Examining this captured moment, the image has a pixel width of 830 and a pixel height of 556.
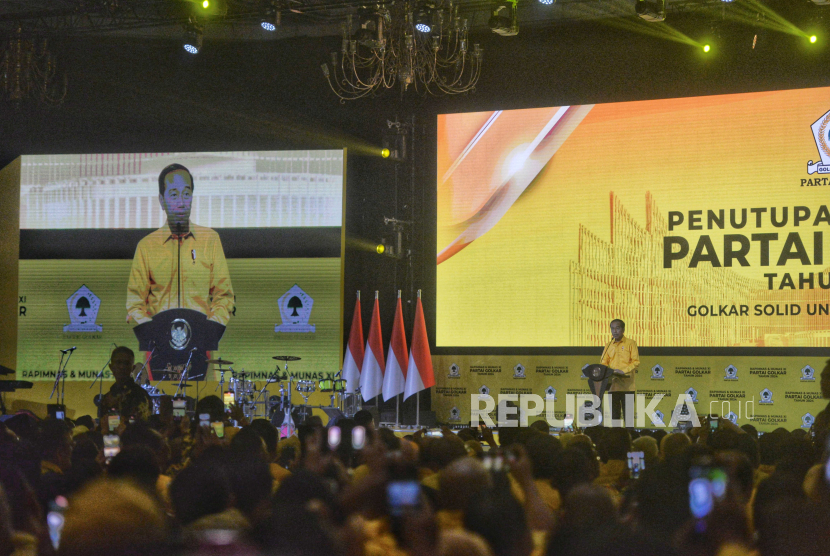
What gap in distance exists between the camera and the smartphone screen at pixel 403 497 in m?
2.30

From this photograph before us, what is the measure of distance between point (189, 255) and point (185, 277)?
321 millimetres

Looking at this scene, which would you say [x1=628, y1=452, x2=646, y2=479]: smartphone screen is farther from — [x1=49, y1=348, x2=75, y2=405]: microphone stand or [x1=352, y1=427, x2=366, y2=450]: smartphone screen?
[x1=49, y1=348, x2=75, y2=405]: microphone stand

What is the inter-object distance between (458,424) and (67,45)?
311 inches

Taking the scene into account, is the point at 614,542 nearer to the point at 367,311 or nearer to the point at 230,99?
the point at 367,311

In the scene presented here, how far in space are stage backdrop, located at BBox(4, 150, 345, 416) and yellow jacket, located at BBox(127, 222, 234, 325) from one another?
11 centimetres

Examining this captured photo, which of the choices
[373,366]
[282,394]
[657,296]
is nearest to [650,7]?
[657,296]

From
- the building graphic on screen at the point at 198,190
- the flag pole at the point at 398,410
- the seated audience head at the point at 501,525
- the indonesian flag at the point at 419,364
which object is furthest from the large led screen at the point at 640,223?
the seated audience head at the point at 501,525

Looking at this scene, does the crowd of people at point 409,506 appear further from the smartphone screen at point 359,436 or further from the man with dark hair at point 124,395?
the man with dark hair at point 124,395

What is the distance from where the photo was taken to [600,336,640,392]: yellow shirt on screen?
8977 mm

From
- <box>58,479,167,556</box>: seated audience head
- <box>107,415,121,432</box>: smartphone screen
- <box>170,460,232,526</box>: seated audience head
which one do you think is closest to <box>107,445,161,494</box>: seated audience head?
<box>170,460,232,526</box>: seated audience head

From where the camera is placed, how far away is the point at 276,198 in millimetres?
12070

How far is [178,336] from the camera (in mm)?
12102

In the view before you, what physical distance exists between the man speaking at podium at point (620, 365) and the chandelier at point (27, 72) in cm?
836

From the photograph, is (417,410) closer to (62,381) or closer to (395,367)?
(395,367)
